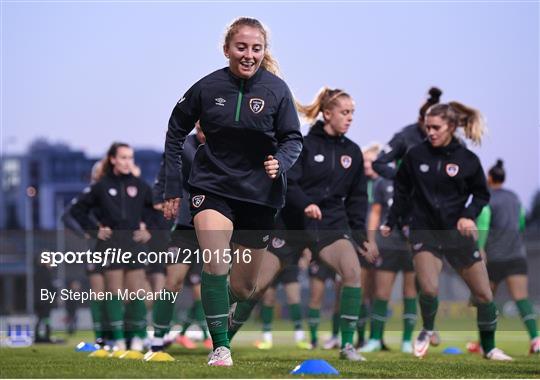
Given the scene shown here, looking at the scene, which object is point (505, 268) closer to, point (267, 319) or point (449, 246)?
point (267, 319)

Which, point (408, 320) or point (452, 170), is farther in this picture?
point (408, 320)

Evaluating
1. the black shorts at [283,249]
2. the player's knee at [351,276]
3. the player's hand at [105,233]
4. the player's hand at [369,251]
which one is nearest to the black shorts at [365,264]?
the player's hand at [105,233]

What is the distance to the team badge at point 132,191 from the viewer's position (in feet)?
45.0

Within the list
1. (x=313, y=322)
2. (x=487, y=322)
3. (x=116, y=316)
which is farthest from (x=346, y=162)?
(x=313, y=322)

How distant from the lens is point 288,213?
11.1 metres

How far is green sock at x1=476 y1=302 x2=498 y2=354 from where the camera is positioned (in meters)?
11.4

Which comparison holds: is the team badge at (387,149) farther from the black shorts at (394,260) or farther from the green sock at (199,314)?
the green sock at (199,314)

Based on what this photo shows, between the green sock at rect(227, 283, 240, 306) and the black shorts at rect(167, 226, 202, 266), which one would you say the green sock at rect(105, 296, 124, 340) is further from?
the green sock at rect(227, 283, 240, 306)

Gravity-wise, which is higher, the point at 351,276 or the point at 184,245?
the point at 184,245

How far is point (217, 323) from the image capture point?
27.5 feet

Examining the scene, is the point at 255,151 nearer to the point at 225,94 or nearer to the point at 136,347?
the point at 225,94

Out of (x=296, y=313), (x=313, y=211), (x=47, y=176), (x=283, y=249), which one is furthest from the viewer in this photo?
(x=47, y=176)

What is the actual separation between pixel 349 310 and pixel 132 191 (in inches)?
145

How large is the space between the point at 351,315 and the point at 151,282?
17.6ft
